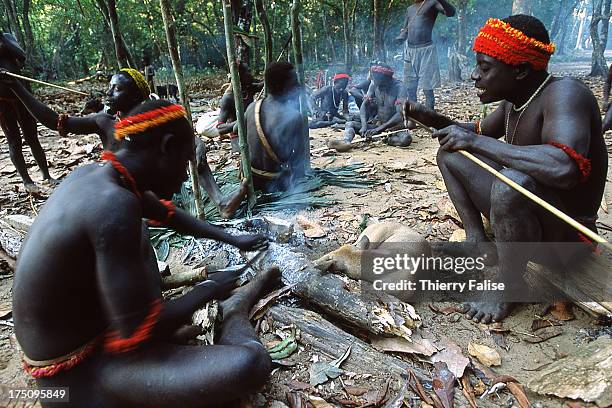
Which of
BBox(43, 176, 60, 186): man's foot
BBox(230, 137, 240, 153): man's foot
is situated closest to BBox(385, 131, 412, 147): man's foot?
BBox(230, 137, 240, 153): man's foot

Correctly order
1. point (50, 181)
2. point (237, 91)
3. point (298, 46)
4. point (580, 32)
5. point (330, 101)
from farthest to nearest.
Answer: point (580, 32) → point (330, 101) → point (50, 181) → point (298, 46) → point (237, 91)

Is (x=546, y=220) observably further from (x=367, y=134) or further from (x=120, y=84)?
(x=367, y=134)

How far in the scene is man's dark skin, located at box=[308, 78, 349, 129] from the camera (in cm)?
935

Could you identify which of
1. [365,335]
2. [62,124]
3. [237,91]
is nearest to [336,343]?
[365,335]

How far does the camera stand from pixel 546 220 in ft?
7.37

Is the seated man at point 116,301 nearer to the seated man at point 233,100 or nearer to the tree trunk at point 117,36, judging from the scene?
the tree trunk at point 117,36

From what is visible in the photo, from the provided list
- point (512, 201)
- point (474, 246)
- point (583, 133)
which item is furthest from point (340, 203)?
point (583, 133)

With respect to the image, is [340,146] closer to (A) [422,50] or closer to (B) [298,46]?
(B) [298,46]

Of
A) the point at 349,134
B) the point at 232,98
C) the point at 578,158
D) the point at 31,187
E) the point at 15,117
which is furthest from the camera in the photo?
the point at 349,134

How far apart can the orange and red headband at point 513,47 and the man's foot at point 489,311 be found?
146cm

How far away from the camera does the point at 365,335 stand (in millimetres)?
2279

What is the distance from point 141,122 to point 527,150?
1963 mm

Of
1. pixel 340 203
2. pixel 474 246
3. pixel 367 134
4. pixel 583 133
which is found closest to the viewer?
pixel 583 133

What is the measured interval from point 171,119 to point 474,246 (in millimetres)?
2200
